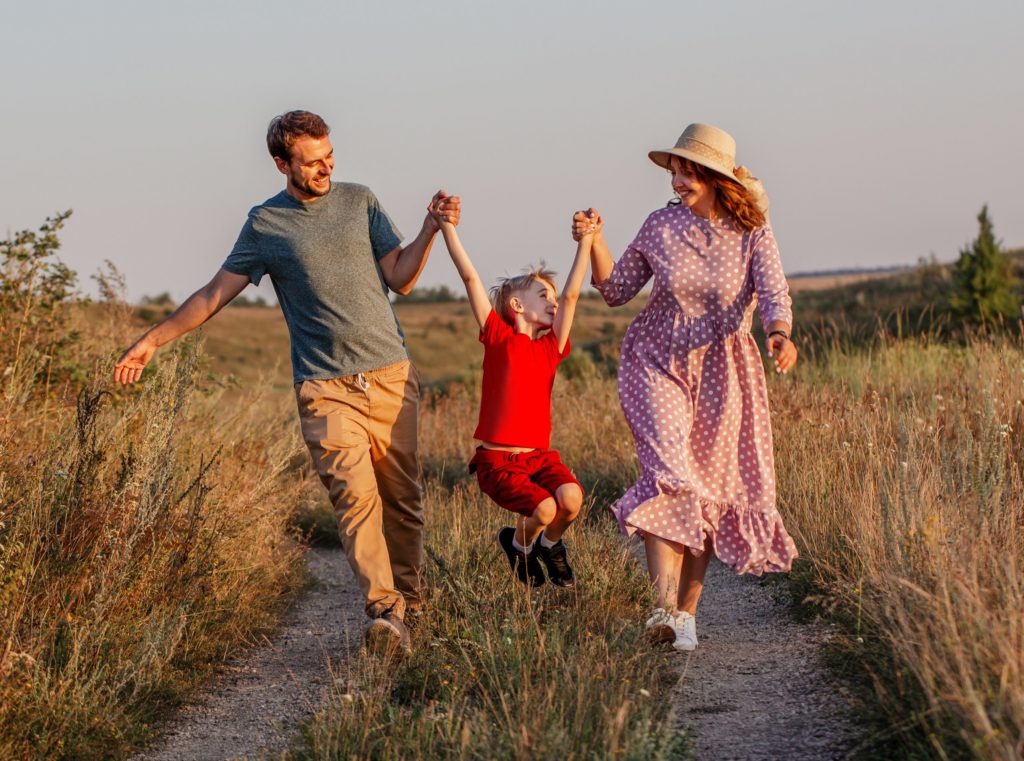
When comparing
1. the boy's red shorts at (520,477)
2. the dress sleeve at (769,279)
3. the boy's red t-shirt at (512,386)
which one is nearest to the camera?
the dress sleeve at (769,279)

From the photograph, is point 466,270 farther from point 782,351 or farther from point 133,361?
point 133,361

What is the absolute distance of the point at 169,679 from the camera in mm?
5199

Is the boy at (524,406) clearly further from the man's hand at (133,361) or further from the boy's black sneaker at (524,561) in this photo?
the man's hand at (133,361)

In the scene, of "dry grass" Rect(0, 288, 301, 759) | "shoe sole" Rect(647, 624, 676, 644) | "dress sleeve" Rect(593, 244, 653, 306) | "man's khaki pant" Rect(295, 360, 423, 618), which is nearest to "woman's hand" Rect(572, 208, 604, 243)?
"dress sleeve" Rect(593, 244, 653, 306)

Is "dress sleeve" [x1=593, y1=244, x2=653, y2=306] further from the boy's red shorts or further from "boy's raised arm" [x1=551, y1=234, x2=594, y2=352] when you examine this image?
the boy's red shorts

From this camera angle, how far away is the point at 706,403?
18.0 feet

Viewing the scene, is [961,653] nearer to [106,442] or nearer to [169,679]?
[169,679]

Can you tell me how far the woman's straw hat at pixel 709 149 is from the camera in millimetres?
5215

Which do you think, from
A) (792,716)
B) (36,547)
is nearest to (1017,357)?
(792,716)

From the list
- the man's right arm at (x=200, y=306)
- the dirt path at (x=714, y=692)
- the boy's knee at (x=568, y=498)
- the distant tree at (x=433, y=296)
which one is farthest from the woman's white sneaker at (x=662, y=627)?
the distant tree at (x=433, y=296)

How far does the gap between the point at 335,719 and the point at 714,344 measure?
7.74 ft

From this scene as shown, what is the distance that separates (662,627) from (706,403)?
3.31 ft

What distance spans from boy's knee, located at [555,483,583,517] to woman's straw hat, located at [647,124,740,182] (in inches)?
58.7

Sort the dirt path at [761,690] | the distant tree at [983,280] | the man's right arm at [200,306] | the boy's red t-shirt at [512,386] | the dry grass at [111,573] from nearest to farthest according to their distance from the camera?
the dirt path at [761,690] → the dry grass at [111,573] → the boy's red t-shirt at [512,386] → the man's right arm at [200,306] → the distant tree at [983,280]
